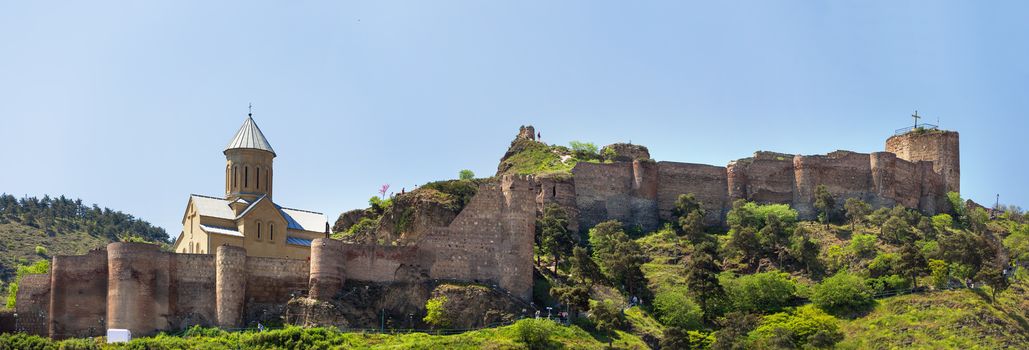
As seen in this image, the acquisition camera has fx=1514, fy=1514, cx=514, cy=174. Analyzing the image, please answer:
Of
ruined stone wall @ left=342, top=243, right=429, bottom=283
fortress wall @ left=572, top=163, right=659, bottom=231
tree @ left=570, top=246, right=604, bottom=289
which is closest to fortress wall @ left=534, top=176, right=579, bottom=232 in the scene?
fortress wall @ left=572, top=163, right=659, bottom=231

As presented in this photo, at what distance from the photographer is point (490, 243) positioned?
64.4 m

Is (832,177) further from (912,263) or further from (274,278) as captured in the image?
(274,278)

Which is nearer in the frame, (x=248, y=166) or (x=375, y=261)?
(x=375, y=261)

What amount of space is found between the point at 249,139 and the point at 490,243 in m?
13.5

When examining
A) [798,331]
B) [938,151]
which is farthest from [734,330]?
[938,151]

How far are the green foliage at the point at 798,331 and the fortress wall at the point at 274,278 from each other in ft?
62.0

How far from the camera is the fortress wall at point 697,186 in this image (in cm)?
7931

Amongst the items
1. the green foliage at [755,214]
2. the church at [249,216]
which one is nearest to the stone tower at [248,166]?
the church at [249,216]

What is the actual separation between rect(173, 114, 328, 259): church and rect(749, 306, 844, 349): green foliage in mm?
20487

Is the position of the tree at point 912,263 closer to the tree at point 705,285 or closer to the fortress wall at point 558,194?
the tree at point 705,285

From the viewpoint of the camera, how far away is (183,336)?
58.9 metres

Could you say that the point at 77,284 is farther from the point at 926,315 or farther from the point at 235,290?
the point at 926,315

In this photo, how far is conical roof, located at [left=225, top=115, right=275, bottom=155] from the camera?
70.2m

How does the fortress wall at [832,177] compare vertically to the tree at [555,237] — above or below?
above
